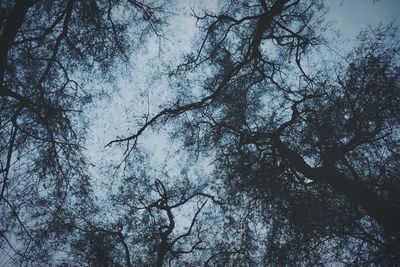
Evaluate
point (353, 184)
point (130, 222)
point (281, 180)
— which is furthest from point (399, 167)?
point (130, 222)

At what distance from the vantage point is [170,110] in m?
10.0

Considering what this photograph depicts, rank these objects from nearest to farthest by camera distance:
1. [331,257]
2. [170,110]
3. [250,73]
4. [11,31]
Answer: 1. [11,31]
2. [331,257]
3. [170,110]
4. [250,73]

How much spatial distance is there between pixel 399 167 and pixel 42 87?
35.4ft

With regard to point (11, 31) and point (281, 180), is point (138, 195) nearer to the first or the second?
point (281, 180)

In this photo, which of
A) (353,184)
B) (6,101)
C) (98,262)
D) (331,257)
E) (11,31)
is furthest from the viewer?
(98,262)

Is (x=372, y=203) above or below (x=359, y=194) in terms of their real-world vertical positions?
below

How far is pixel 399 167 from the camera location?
8.02 m

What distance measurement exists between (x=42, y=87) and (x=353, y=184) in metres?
8.86

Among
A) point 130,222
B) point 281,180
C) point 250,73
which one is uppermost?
point 250,73

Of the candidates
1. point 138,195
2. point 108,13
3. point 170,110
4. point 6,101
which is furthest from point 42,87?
point 138,195

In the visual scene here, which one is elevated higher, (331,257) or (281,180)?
(281,180)

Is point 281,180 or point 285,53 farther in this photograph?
point 285,53

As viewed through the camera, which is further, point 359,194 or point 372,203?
point 359,194

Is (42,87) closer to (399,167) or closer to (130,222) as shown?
(130,222)
